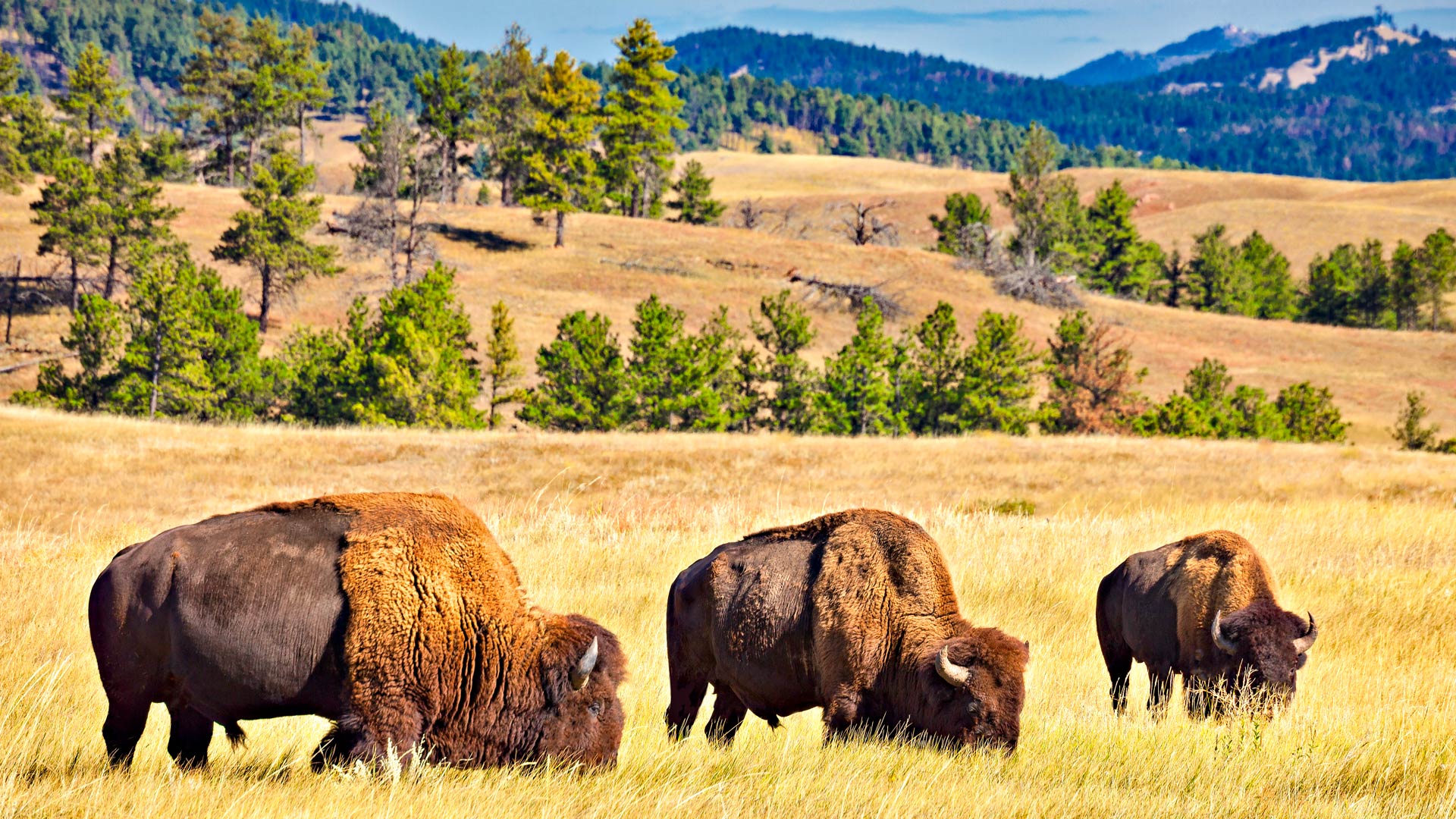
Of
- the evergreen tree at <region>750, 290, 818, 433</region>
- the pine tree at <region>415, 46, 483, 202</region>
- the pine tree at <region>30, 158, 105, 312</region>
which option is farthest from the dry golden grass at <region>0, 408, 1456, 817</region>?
the pine tree at <region>415, 46, 483, 202</region>

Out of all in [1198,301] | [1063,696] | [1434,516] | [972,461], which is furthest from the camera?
[1198,301]

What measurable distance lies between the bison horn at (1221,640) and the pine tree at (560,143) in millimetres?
62949

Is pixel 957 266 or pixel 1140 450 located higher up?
pixel 957 266

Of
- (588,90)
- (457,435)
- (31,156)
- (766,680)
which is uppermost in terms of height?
(588,90)

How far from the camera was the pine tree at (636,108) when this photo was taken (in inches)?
2891

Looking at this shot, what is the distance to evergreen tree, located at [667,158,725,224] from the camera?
9175 cm

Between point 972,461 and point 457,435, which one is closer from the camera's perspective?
point 972,461

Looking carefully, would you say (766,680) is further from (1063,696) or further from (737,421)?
(737,421)

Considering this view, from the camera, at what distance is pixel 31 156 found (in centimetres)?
6378

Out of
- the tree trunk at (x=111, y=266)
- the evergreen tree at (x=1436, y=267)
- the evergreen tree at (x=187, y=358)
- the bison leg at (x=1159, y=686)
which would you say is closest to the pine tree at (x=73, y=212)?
the tree trunk at (x=111, y=266)

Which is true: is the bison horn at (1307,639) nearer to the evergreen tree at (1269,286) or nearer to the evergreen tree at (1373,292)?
the evergreen tree at (1269,286)

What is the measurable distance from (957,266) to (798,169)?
10164cm

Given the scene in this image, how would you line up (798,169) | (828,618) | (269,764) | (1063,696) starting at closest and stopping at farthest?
(269,764) < (828,618) < (1063,696) < (798,169)

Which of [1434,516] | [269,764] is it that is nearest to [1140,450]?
[1434,516]
